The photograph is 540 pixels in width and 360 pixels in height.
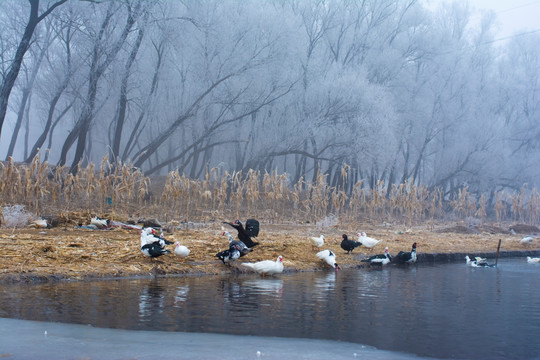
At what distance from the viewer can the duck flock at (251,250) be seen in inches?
410

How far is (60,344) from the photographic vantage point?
5043mm

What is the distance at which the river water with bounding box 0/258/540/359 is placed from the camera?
5.98m

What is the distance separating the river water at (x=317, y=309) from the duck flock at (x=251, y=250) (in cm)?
34

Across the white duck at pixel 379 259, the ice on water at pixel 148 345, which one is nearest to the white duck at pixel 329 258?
the white duck at pixel 379 259

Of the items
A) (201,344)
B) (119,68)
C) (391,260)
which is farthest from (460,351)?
(119,68)

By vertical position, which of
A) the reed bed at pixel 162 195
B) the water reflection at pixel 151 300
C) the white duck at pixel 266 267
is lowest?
the water reflection at pixel 151 300

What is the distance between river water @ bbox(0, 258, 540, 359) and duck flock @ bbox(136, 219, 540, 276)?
34cm

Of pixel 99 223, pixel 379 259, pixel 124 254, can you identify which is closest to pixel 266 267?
pixel 124 254

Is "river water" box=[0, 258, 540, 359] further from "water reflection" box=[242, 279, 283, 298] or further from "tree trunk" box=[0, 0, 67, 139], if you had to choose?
"tree trunk" box=[0, 0, 67, 139]

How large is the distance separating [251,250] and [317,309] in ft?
15.1

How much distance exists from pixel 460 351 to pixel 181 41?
25389mm

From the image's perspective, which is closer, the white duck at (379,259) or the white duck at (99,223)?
the white duck at (379,259)

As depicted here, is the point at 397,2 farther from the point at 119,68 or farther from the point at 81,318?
the point at 81,318

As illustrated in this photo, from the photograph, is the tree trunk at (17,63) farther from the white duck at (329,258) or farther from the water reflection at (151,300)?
the water reflection at (151,300)
